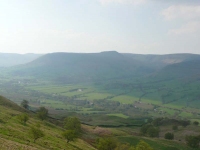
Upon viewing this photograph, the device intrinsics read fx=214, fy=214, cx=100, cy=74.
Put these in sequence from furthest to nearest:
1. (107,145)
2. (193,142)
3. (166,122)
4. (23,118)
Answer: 1. (166,122)
2. (193,142)
3. (23,118)
4. (107,145)

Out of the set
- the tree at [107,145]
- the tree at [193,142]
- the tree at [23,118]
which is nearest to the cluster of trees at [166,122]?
the tree at [193,142]

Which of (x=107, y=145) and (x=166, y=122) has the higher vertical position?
(x=107, y=145)

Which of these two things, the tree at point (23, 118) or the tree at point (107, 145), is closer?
the tree at point (107, 145)

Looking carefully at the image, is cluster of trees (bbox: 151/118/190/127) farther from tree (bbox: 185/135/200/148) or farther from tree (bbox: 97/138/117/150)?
tree (bbox: 97/138/117/150)

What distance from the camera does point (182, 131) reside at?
158 meters

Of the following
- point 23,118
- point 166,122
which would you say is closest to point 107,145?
point 23,118

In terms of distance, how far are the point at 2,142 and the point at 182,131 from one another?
140 metres

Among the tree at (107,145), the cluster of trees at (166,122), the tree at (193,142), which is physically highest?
the tree at (107,145)

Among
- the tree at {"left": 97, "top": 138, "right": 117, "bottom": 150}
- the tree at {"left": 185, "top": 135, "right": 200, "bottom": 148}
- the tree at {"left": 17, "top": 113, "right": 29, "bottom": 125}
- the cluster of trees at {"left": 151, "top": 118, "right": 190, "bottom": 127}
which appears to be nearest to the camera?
the tree at {"left": 97, "top": 138, "right": 117, "bottom": 150}

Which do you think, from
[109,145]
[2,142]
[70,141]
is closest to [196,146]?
[109,145]

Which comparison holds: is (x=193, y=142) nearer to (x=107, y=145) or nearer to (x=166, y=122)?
(x=107, y=145)

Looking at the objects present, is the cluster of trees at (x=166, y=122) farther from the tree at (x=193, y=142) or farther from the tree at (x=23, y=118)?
the tree at (x=23, y=118)

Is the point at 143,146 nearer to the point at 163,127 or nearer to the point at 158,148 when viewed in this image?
the point at 158,148

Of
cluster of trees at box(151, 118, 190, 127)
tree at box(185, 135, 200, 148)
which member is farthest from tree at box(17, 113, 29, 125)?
cluster of trees at box(151, 118, 190, 127)
